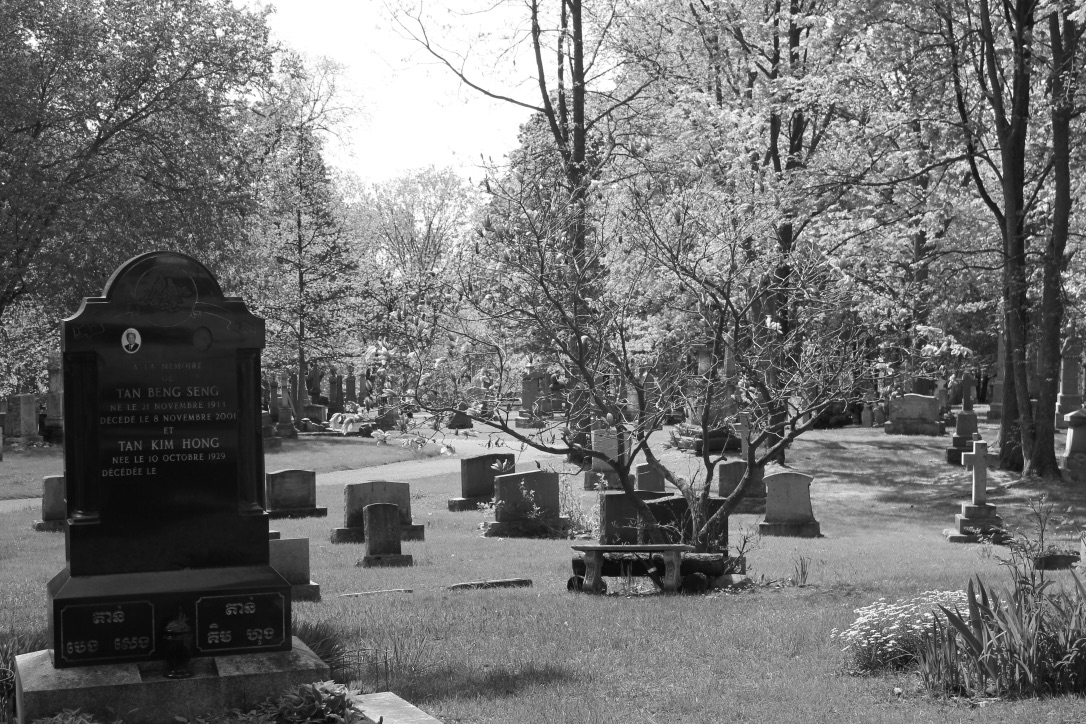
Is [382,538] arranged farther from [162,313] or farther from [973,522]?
[973,522]

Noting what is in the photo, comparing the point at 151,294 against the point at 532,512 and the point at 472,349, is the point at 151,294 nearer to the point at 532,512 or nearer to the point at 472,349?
the point at 472,349

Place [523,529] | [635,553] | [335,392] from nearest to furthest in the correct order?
[635,553] < [523,529] < [335,392]

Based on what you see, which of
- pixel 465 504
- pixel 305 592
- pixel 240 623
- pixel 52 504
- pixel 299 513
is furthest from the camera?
pixel 465 504

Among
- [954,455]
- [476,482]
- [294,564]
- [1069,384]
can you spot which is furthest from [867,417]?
[294,564]

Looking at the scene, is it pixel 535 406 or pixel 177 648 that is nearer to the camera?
pixel 177 648

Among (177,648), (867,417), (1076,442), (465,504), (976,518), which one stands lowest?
(976,518)

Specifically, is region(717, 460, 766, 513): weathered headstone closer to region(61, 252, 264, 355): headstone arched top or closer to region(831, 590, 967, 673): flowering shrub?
region(831, 590, 967, 673): flowering shrub

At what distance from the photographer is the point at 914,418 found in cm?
3319

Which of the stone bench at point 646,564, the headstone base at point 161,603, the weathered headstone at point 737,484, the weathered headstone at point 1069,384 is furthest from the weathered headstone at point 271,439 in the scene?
the headstone base at point 161,603

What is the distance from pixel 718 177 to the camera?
29125mm

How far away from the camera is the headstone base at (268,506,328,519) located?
61.6ft

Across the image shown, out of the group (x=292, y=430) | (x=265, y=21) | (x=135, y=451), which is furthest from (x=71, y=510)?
(x=292, y=430)

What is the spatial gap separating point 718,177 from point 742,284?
1600cm

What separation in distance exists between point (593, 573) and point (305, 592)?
267 cm
